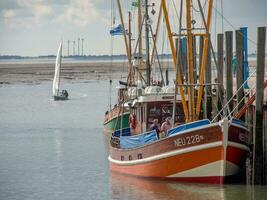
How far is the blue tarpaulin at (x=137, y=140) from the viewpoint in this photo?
2998cm

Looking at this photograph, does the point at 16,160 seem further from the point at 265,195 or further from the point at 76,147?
the point at 265,195

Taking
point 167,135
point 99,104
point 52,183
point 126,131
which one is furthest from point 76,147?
point 99,104

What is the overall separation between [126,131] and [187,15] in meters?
7.42

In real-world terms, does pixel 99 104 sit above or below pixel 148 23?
below

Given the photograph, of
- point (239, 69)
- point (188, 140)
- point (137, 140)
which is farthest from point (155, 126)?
point (239, 69)

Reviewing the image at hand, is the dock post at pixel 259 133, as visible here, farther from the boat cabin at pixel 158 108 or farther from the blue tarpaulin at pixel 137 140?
the boat cabin at pixel 158 108

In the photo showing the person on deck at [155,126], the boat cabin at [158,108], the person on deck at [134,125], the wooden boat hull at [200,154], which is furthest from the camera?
the person on deck at [134,125]

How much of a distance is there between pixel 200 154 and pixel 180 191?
159 cm

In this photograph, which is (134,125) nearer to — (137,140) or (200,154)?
(137,140)

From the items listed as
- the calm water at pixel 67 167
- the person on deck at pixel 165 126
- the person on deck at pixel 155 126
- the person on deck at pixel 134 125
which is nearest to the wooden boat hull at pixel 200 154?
the calm water at pixel 67 167

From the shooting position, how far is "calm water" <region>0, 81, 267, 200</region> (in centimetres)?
2895

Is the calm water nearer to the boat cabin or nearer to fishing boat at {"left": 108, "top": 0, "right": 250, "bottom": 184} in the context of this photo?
fishing boat at {"left": 108, "top": 0, "right": 250, "bottom": 184}

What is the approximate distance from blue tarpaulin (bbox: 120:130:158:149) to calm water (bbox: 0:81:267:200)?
128 centimetres

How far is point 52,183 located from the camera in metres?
32.2
